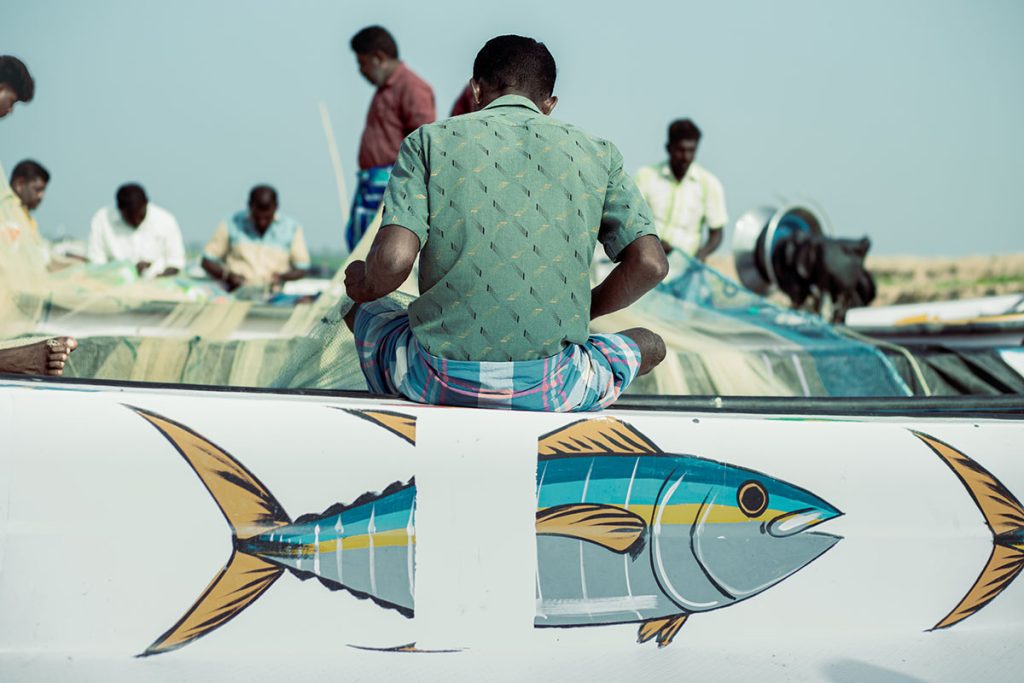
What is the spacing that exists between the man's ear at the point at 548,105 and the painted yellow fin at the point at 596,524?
3.19 ft

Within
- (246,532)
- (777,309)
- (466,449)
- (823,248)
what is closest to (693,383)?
(777,309)

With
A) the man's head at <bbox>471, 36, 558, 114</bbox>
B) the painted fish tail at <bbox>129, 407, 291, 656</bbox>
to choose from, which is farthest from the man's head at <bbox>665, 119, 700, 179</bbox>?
the painted fish tail at <bbox>129, 407, 291, 656</bbox>

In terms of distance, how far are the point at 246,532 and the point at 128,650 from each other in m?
0.32

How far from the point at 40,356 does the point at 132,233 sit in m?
5.56

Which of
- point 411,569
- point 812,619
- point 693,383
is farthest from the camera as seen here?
point 693,383

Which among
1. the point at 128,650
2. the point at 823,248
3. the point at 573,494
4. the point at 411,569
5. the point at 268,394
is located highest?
the point at 823,248

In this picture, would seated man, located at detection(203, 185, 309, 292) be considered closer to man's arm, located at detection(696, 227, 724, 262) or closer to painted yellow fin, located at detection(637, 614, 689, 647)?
man's arm, located at detection(696, 227, 724, 262)

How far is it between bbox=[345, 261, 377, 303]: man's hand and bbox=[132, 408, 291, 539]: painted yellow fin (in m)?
0.55

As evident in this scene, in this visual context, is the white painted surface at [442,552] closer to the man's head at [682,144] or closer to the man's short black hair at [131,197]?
the man's head at [682,144]

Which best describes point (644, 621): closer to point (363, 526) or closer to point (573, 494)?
point (573, 494)

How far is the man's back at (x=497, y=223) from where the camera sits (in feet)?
7.35

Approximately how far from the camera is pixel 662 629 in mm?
2195

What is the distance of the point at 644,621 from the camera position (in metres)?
2.18

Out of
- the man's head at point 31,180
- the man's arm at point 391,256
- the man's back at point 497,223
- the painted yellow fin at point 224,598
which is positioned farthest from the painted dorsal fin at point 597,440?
the man's head at point 31,180
